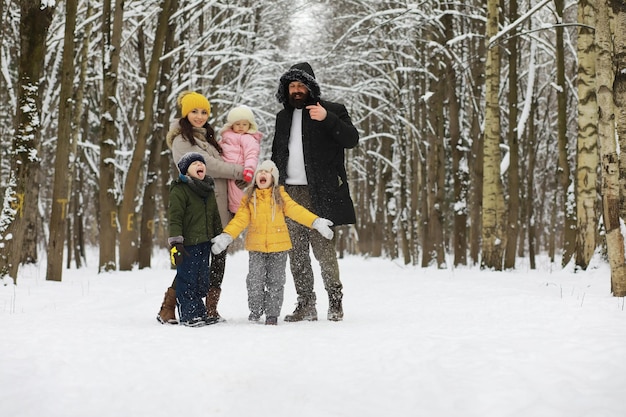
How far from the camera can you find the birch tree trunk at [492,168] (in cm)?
1096

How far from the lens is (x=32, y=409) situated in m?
2.72

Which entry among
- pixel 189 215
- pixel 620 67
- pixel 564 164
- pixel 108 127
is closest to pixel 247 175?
pixel 189 215

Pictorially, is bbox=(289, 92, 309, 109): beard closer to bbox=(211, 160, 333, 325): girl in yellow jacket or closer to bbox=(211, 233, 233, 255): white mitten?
bbox=(211, 160, 333, 325): girl in yellow jacket


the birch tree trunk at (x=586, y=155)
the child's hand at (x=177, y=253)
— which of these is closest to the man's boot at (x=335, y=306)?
the child's hand at (x=177, y=253)

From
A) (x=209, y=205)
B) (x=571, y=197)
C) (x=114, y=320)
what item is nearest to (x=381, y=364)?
(x=209, y=205)

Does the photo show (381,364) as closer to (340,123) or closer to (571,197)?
(340,123)

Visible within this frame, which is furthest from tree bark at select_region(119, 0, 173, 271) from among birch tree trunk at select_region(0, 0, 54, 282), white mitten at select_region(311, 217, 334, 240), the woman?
white mitten at select_region(311, 217, 334, 240)

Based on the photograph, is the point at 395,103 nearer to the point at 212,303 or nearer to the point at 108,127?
the point at 108,127

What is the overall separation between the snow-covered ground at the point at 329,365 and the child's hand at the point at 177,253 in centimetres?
51

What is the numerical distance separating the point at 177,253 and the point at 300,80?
177 centimetres

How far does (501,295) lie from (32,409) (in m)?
4.72

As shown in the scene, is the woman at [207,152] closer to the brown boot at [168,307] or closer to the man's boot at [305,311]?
the brown boot at [168,307]

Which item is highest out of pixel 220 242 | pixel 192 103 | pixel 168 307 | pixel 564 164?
pixel 564 164

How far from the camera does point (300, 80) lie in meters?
4.96
